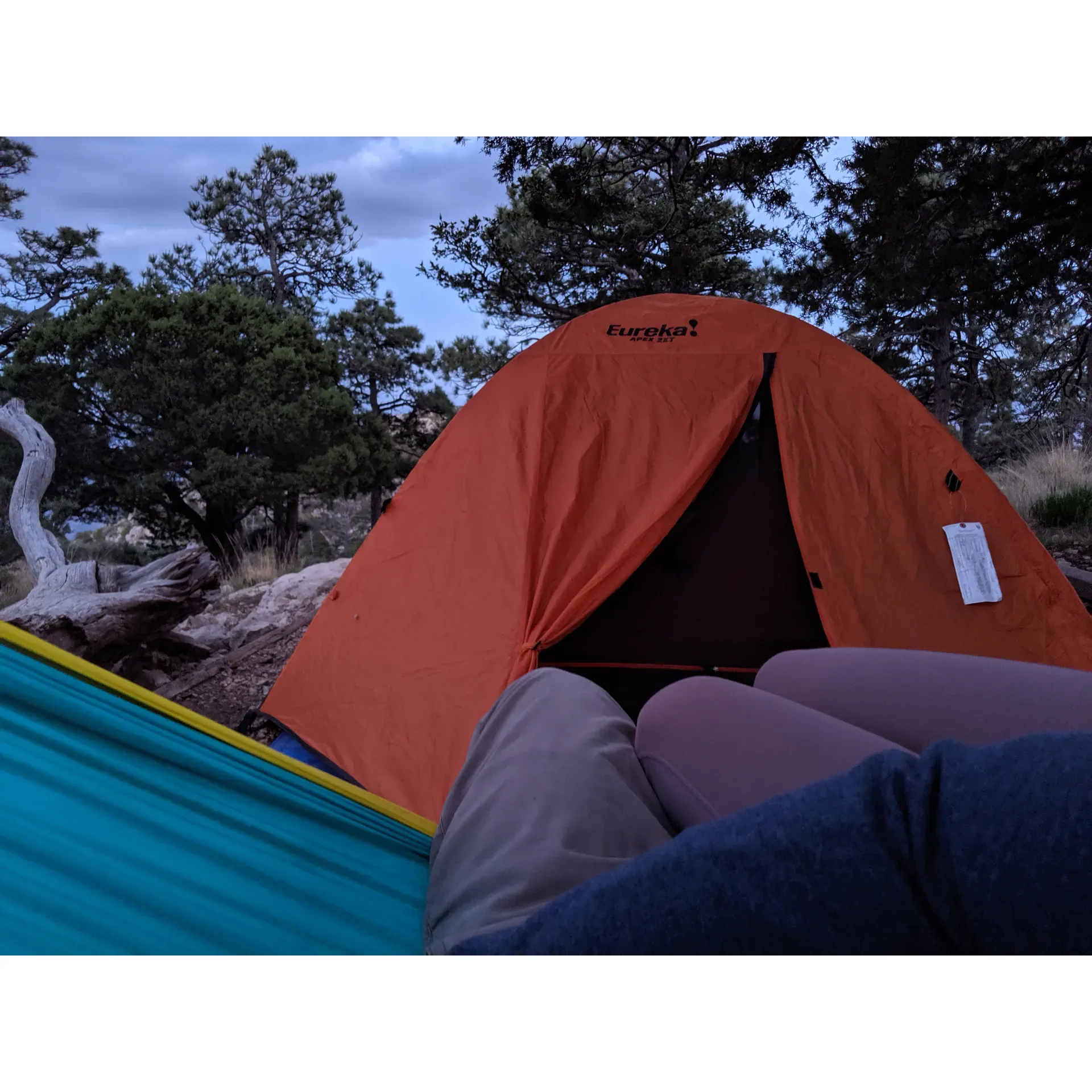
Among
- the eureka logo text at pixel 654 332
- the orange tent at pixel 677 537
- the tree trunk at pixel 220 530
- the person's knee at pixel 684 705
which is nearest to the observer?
the person's knee at pixel 684 705

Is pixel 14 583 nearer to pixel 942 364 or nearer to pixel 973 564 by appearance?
pixel 973 564

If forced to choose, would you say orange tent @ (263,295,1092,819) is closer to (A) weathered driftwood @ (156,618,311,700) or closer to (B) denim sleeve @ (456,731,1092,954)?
(A) weathered driftwood @ (156,618,311,700)

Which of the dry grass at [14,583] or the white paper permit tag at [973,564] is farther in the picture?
the dry grass at [14,583]

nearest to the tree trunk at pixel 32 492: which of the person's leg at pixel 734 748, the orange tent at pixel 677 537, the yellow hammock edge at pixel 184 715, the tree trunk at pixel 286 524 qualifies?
the orange tent at pixel 677 537

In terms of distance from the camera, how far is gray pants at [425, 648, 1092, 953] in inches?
27.1

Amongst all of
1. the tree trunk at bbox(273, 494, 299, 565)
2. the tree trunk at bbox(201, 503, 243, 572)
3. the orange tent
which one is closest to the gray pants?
the orange tent

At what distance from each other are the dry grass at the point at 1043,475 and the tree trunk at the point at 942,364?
1.93 m

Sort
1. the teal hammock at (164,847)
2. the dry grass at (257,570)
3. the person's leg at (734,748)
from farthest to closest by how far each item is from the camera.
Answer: the dry grass at (257,570)
the person's leg at (734,748)
the teal hammock at (164,847)

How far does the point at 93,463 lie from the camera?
9523 mm

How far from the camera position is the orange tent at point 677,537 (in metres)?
2.13

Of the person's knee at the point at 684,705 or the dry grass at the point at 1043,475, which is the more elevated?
the dry grass at the point at 1043,475

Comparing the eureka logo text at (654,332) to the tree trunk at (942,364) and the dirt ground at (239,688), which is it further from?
the tree trunk at (942,364)

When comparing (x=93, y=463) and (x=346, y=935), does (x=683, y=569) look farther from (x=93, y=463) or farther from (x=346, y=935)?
(x=93, y=463)
